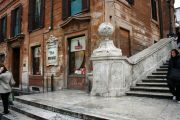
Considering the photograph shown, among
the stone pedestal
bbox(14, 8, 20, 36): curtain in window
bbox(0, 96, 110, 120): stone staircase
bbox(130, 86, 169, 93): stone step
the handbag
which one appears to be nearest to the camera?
bbox(0, 96, 110, 120): stone staircase

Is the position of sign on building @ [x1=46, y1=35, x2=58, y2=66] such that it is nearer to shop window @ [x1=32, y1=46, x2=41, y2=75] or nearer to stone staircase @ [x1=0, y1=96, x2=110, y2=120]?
shop window @ [x1=32, y1=46, x2=41, y2=75]

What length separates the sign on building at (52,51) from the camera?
11602 millimetres

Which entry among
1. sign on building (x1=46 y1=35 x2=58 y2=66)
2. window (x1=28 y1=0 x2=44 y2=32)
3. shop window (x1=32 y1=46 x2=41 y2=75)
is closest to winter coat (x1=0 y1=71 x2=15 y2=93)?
sign on building (x1=46 y1=35 x2=58 y2=66)

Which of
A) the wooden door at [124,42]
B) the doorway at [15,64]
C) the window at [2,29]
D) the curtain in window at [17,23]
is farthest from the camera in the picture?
the window at [2,29]

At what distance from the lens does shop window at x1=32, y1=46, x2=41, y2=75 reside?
13518mm

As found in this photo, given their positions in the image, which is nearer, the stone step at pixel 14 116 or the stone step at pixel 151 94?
the stone step at pixel 14 116

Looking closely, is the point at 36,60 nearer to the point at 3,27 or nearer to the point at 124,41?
the point at 124,41

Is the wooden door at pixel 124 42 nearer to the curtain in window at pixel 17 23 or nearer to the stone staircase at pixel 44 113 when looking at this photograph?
the stone staircase at pixel 44 113

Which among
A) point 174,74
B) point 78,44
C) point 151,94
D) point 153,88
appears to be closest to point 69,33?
point 78,44

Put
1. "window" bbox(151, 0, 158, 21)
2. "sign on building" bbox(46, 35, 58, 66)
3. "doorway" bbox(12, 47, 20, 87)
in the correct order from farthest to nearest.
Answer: "doorway" bbox(12, 47, 20, 87), "window" bbox(151, 0, 158, 21), "sign on building" bbox(46, 35, 58, 66)

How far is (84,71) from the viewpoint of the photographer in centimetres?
1005

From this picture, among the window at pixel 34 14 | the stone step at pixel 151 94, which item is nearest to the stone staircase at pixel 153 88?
the stone step at pixel 151 94

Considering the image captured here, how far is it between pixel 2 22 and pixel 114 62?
1491 cm

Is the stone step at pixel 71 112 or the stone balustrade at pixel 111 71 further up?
the stone balustrade at pixel 111 71
